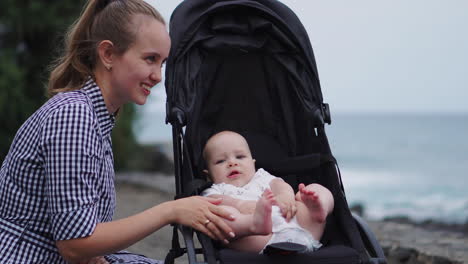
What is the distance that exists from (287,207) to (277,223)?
0.09m

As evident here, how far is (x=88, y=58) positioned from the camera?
2324mm

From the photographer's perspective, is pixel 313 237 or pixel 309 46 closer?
pixel 313 237

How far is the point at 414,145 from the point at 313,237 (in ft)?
121

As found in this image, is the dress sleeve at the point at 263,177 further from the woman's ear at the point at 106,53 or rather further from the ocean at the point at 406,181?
the ocean at the point at 406,181

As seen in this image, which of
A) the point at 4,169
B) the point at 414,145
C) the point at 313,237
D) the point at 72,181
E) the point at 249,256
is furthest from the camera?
the point at 414,145

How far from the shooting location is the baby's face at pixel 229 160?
120 inches

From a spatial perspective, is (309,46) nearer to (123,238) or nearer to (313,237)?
(313,237)

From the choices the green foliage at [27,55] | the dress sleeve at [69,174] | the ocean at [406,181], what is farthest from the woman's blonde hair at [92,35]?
the ocean at [406,181]

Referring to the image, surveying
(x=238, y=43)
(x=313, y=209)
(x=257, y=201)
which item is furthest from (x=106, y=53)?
(x=238, y=43)

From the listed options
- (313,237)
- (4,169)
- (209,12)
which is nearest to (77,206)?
(4,169)

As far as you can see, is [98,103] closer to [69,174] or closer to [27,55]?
[69,174]

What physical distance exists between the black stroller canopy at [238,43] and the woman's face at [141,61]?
894 millimetres

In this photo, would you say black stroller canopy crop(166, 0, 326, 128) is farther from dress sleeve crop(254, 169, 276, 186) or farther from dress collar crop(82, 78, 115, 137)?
dress collar crop(82, 78, 115, 137)

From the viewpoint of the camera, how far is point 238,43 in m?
3.41
